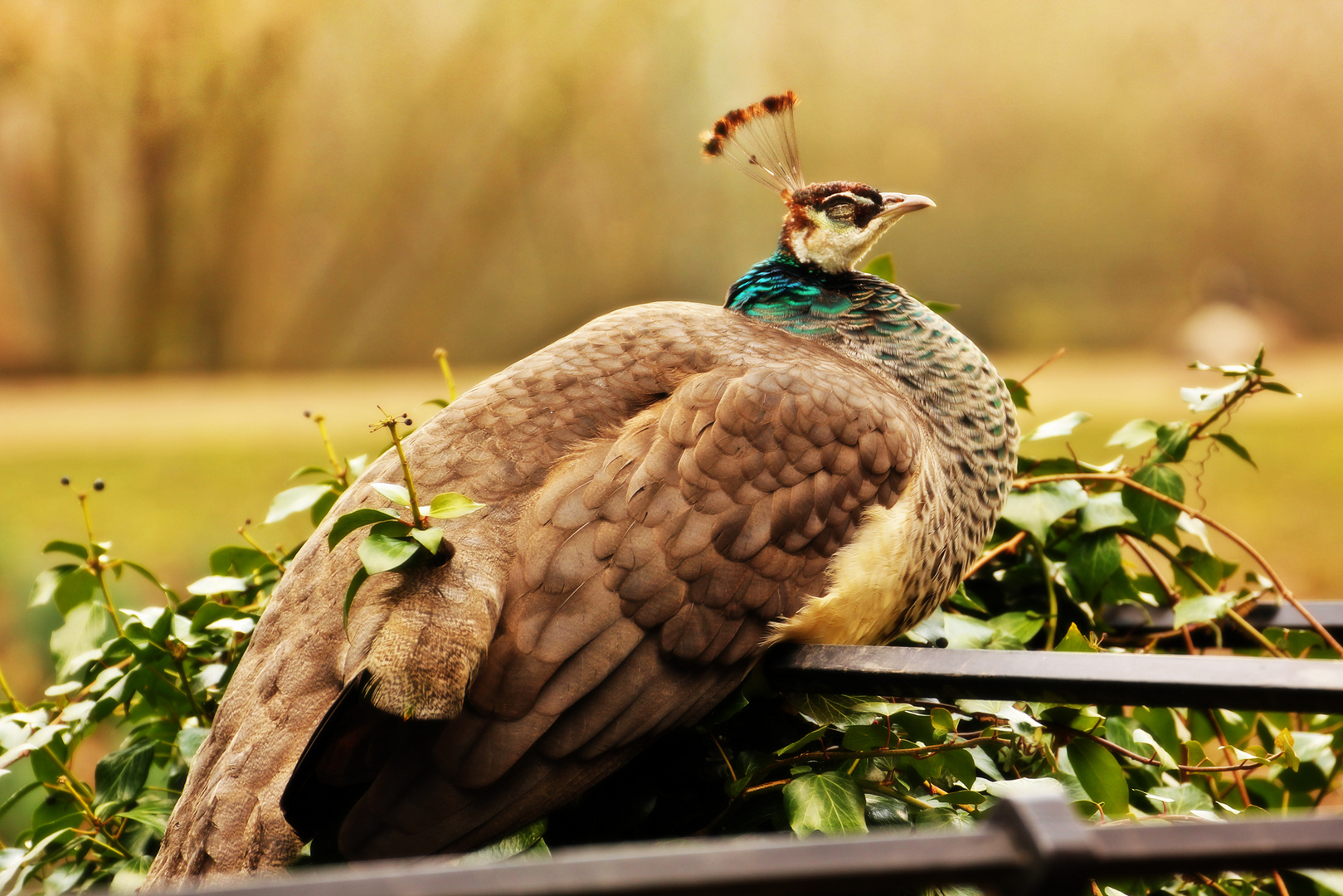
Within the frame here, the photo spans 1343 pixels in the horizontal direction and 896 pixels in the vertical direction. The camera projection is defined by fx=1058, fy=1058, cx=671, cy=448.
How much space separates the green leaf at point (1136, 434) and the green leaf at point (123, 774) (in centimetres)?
115

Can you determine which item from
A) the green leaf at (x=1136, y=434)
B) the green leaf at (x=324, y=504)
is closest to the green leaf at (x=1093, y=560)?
the green leaf at (x=1136, y=434)

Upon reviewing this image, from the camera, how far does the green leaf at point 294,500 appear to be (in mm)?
1254

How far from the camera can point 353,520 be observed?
2.55 feet

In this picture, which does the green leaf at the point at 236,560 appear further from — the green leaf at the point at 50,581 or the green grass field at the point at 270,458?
the green grass field at the point at 270,458

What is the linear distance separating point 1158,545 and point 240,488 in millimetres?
3358

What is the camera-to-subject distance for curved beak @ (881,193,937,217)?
1486 mm

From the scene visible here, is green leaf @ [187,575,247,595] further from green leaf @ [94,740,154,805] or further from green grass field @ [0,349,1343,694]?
green grass field @ [0,349,1343,694]

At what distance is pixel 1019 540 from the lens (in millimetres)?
1311

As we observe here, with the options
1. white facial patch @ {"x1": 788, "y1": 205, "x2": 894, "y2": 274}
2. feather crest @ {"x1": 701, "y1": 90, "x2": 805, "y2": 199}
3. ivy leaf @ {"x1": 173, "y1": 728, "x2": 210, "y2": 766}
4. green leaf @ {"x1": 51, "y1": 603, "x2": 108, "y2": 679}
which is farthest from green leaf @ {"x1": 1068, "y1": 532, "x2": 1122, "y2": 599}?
green leaf @ {"x1": 51, "y1": 603, "x2": 108, "y2": 679}

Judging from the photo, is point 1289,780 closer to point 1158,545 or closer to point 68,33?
point 1158,545

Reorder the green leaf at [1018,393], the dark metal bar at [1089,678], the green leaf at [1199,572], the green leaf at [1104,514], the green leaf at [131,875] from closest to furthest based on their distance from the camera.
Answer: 1. the dark metal bar at [1089,678]
2. the green leaf at [131,875]
3. the green leaf at [1104,514]
4. the green leaf at [1199,572]
5. the green leaf at [1018,393]

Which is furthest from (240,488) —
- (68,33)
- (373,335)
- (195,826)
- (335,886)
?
(335,886)

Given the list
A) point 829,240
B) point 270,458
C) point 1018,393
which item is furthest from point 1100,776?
point 270,458

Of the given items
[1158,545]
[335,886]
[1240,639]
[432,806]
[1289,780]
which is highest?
[335,886]
